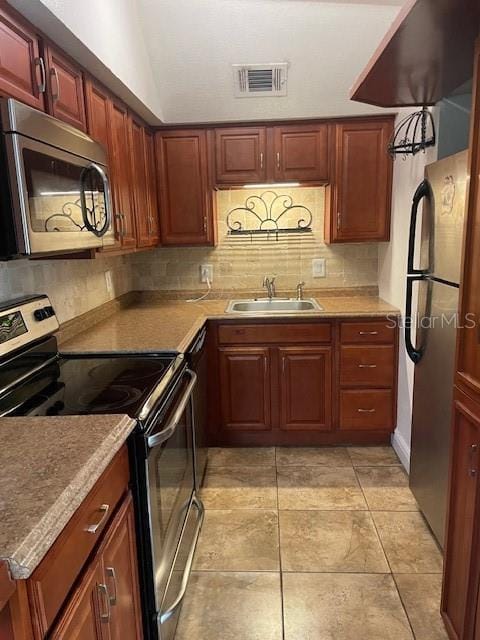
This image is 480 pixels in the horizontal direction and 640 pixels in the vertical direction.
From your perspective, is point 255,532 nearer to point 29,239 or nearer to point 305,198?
point 29,239

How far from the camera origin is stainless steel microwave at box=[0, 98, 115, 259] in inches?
49.2

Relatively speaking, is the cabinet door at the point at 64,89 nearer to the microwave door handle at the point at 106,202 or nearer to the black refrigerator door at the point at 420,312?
the microwave door handle at the point at 106,202

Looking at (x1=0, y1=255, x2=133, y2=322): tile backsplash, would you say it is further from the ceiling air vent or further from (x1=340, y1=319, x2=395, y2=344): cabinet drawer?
(x1=340, y1=319, x2=395, y2=344): cabinet drawer

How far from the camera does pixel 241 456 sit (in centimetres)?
297

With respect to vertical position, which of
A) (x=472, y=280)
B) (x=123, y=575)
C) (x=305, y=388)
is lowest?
(x=305, y=388)

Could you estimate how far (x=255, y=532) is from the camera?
2.22 m

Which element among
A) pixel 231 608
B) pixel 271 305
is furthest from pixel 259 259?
pixel 231 608

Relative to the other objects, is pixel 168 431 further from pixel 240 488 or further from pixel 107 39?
pixel 107 39

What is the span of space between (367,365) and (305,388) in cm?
42

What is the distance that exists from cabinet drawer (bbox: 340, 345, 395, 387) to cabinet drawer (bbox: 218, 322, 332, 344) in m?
0.18

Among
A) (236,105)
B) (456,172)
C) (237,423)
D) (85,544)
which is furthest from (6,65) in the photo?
(237,423)

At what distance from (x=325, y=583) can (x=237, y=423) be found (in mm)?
1276

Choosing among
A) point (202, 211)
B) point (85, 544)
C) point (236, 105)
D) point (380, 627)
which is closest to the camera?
point (85, 544)

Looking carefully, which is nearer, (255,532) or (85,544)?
(85,544)
